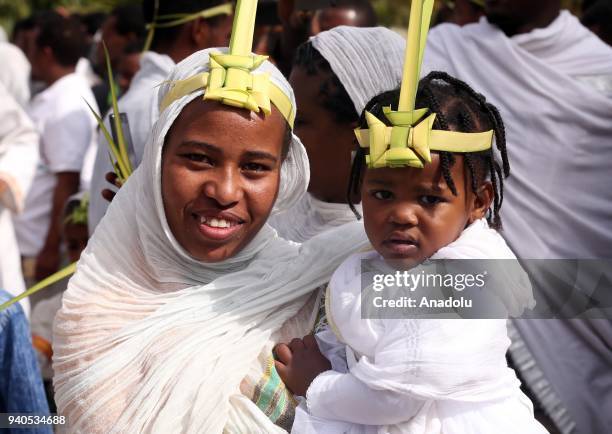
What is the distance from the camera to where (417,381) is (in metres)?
2.35

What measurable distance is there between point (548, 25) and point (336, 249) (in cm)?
222

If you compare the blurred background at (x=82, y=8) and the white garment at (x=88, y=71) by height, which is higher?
the blurred background at (x=82, y=8)

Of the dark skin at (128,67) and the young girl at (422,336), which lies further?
the dark skin at (128,67)

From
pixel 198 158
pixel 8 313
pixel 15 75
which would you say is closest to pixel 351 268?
pixel 198 158

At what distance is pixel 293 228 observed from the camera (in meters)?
3.68

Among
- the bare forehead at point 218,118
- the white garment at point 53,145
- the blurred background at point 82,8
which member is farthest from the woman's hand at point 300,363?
the blurred background at point 82,8

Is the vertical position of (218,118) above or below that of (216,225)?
above

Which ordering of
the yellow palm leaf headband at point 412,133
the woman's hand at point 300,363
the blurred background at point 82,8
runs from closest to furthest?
the yellow palm leaf headband at point 412,133 → the woman's hand at point 300,363 → the blurred background at point 82,8

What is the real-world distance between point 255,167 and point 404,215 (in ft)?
1.54

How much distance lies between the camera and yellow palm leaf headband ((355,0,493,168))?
249 cm

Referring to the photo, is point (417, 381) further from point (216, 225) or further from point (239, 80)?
point (239, 80)

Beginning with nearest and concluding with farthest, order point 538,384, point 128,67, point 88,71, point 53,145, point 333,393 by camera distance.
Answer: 1. point 333,393
2. point 538,384
3. point 53,145
4. point 128,67
5. point 88,71

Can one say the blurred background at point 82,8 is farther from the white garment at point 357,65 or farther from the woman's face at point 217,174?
the woman's face at point 217,174

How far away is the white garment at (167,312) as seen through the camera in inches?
101
